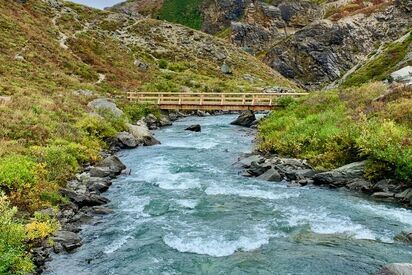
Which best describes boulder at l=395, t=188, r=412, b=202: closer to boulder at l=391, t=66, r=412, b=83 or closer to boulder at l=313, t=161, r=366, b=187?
boulder at l=313, t=161, r=366, b=187

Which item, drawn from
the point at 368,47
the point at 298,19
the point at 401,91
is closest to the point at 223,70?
the point at 368,47

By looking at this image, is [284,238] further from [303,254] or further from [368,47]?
[368,47]

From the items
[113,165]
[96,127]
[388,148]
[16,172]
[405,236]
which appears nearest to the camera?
[405,236]

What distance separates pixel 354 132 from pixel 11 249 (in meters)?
20.0

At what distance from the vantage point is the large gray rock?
34312 mm

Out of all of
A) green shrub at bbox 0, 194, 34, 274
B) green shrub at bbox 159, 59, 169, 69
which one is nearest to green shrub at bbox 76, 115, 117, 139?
green shrub at bbox 0, 194, 34, 274

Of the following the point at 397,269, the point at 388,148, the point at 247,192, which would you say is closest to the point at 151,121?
the point at 247,192

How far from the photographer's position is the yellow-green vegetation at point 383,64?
5375 cm

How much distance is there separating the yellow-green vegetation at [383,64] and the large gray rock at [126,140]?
3140cm

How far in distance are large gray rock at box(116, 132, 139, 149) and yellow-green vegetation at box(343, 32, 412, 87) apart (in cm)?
3140

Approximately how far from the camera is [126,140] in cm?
3453

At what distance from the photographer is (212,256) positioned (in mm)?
14594

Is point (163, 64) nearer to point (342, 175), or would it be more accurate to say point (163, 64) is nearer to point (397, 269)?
point (342, 175)

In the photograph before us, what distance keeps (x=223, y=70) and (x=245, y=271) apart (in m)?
76.8
